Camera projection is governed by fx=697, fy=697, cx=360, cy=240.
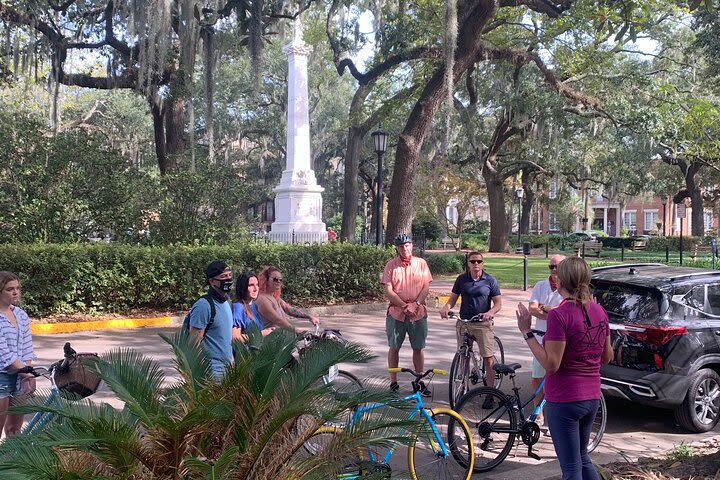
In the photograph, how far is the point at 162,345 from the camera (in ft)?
36.0

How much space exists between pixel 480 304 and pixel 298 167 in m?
15.8

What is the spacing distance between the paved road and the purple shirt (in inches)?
42.1

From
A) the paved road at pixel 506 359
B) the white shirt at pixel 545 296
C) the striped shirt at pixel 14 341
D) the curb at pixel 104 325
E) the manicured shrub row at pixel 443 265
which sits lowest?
the paved road at pixel 506 359

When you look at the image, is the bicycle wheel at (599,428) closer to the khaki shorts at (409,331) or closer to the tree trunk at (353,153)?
the khaki shorts at (409,331)

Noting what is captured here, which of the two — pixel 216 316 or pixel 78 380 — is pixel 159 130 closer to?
pixel 216 316

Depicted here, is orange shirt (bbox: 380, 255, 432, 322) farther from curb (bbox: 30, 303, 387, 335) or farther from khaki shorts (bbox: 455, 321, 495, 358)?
curb (bbox: 30, 303, 387, 335)

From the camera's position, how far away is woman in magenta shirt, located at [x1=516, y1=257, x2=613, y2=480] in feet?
13.4

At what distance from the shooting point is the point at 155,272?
13.7 meters

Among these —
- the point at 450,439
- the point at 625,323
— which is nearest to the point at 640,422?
the point at 625,323

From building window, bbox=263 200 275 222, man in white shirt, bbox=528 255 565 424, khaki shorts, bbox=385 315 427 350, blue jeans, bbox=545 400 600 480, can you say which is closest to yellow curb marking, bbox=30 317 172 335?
khaki shorts, bbox=385 315 427 350

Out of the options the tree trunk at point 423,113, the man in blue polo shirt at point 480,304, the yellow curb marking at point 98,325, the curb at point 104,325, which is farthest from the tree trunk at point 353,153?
the man in blue polo shirt at point 480,304

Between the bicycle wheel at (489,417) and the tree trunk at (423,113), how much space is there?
13.0 m

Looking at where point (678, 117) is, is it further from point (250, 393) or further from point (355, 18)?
point (250, 393)

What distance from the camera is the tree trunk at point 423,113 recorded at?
1769cm
